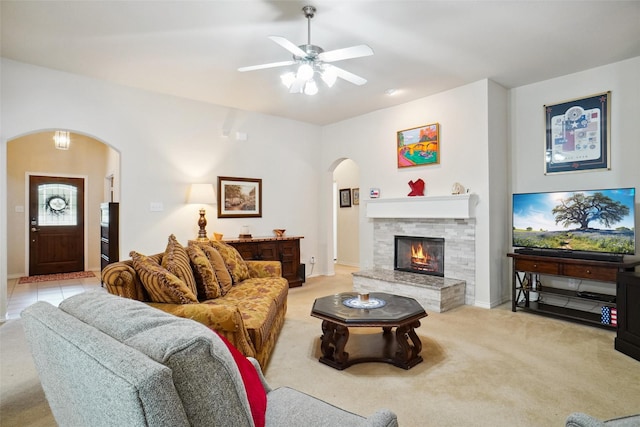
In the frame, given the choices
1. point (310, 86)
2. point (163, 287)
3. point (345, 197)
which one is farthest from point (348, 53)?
point (345, 197)

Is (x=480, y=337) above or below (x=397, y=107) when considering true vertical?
below

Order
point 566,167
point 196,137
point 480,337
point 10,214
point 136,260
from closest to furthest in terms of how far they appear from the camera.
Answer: point 136,260
point 480,337
point 566,167
point 196,137
point 10,214

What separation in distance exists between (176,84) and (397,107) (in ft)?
10.4

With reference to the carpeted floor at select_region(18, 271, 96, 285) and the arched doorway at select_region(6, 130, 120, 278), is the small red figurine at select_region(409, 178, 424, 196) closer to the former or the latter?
the arched doorway at select_region(6, 130, 120, 278)

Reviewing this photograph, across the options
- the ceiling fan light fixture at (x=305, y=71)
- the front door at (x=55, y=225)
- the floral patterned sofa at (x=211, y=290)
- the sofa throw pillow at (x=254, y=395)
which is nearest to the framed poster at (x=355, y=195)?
the floral patterned sofa at (x=211, y=290)

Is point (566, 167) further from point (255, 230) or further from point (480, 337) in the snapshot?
point (255, 230)

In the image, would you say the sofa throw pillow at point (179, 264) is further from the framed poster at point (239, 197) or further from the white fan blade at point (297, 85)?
the framed poster at point (239, 197)

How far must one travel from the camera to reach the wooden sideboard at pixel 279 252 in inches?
202

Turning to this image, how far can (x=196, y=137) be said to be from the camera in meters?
5.06

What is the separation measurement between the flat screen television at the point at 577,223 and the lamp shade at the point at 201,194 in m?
3.97

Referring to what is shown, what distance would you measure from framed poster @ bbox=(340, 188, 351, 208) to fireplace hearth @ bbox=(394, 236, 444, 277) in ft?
8.50

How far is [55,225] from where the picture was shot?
22.8ft

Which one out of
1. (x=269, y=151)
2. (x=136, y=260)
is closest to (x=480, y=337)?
(x=136, y=260)

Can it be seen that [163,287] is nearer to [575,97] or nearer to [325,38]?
[325,38]
